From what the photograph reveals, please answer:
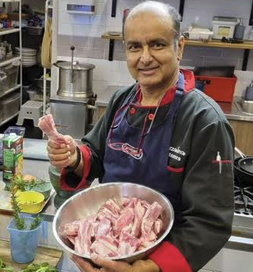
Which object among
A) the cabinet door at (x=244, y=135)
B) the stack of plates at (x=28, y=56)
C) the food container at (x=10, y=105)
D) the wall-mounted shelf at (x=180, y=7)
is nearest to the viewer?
the cabinet door at (x=244, y=135)

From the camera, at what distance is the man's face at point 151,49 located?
3.02 feet

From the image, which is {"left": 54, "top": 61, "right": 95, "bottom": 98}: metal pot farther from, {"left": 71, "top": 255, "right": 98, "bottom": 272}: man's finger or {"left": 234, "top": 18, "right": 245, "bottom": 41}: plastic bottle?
{"left": 71, "top": 255, "right": 98, "bottom": 272}: man's finger

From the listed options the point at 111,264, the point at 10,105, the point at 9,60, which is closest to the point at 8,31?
the point at 9,60

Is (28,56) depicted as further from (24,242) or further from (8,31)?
(24,242)

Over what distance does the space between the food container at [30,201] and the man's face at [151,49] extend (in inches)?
25.0

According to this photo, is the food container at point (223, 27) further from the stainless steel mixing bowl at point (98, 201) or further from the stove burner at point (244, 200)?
the stainless steel mixing bowl at point (98, 201)

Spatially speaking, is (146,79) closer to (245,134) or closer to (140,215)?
(140,215)

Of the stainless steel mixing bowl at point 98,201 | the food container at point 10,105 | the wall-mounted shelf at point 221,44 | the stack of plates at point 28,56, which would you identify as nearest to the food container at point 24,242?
the stainless steel mixing bowl at point 98,201

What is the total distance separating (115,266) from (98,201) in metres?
0.26

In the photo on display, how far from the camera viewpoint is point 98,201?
39.2 inches

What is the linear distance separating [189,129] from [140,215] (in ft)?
0.80

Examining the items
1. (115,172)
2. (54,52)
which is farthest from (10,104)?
(115,172)

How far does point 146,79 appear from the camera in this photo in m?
0.98

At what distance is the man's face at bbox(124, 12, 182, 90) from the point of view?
0.92 metres
